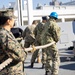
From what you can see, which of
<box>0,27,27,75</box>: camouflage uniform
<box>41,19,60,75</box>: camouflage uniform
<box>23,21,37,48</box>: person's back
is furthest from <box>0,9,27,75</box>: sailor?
<box>23,21,37,48</box>: person's back

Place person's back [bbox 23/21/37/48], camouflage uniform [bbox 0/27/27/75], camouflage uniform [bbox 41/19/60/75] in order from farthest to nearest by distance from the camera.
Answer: person's back [bbox 23/21/37/48] → camouflage uniform [bbox 41/19/60/75] → camouflage uniform [bbox 0/27/27/75]


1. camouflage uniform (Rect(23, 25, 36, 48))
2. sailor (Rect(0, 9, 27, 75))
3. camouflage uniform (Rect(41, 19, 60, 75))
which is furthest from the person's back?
sailor (Rect(0, 9, 27, 75))

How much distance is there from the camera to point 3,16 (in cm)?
360

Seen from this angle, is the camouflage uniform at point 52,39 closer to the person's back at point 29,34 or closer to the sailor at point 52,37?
the sailor at point 52,37

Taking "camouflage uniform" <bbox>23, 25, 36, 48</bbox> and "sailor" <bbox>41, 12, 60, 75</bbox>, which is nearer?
"sailor" <bbox>41, 12, 60, 75</bbox>

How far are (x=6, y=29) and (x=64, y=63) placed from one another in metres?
6.90

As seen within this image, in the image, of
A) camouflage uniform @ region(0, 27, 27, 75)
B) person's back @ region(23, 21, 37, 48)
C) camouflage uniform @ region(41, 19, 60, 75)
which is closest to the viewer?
camouflage uniform @ region(0, 27, 27, 75)

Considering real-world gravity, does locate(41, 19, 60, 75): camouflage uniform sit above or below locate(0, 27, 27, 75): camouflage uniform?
below

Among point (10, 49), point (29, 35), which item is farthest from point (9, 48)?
point (29, 35)

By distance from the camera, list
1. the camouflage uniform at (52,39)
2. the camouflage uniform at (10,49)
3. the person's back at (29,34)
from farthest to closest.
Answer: the person's back at (29,34), the camouflage uniform at (52,39), the camouflage uniform at (10,49)

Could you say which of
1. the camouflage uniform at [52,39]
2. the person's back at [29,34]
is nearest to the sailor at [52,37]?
the camouflage uniform at [52,39]

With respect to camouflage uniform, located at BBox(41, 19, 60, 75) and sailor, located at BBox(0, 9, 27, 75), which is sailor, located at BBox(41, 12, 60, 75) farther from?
sailor, located at BBox(0, 9, 27, 75)

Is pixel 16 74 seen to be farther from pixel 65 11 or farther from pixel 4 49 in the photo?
pixel 65 11

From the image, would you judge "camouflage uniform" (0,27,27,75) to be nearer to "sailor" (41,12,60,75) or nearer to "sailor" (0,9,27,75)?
"sailor" (0,9,27,75)
